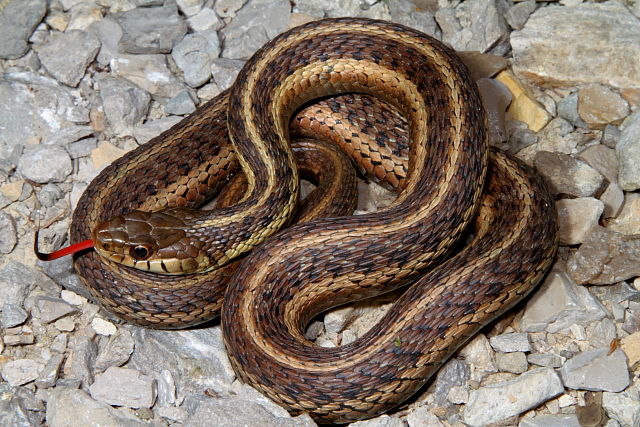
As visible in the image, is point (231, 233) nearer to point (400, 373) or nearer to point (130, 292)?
point (130, 292)

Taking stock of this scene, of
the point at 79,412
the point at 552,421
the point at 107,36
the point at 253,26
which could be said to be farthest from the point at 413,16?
the point at 79,412

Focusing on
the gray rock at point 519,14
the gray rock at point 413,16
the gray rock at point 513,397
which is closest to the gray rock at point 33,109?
the gray rock at point 413,16

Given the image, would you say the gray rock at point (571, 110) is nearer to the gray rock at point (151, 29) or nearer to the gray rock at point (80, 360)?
the gray rock at point (151, 29)

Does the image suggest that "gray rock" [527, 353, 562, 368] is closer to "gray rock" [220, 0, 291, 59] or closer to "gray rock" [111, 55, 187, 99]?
"gray rock" [220, 0, 291, 59]

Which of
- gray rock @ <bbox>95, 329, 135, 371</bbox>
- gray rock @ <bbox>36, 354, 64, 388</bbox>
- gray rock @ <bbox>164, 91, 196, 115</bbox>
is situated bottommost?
gray rock @ <bbox>95, 329, 135, 371</bbox>

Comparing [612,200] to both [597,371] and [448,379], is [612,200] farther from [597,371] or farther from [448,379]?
[448,379]

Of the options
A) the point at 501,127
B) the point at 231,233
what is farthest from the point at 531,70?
the point at 231,233

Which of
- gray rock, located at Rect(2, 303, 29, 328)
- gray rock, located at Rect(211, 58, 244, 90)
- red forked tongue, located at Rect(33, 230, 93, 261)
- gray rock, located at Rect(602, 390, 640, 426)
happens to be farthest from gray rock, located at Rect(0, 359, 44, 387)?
gray rock, located at Rect(602, 390, 640, 426)
